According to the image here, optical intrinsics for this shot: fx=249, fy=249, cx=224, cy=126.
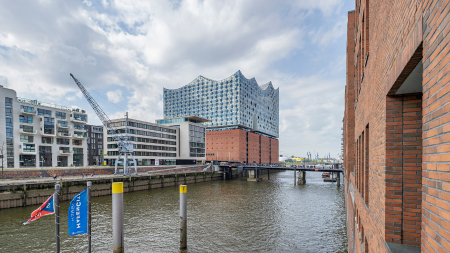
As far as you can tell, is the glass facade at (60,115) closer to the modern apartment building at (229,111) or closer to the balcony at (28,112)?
the balcony at (28,112)

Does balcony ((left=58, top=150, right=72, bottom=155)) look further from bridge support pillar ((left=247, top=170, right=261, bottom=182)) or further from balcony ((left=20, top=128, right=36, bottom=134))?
bridge support pillar ((left=247, top=170, right=261, bottom=182))

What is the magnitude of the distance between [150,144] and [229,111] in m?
52.9

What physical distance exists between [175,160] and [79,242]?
252ft

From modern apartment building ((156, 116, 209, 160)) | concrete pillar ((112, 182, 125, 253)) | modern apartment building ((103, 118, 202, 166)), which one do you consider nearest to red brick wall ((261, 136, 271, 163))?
modern apartment building ((156, 116, 209, 160))

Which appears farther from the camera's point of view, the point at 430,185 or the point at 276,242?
the point at 276,242

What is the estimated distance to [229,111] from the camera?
5022 inches

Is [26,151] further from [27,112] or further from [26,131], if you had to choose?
[27,112]

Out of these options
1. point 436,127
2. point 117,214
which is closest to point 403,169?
point 436,127

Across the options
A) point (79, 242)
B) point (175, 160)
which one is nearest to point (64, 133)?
point (175, 160)

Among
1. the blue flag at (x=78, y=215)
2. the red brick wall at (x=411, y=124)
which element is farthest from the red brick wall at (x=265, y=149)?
the red brick wall at (x=411, y=124)

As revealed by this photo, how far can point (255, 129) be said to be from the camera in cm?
13925

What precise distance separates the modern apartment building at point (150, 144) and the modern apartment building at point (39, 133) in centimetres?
866

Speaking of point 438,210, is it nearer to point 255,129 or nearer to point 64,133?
point 64,133

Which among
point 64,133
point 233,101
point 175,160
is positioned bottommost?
point 175,160
